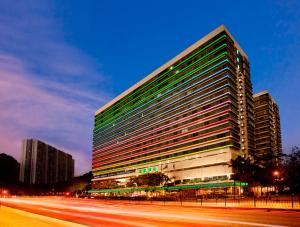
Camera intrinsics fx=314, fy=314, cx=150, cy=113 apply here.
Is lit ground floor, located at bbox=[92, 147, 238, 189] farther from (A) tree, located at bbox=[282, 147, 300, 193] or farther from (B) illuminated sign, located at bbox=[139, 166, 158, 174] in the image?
(A) tree, located at bbox=[282, 147, 300, 193]

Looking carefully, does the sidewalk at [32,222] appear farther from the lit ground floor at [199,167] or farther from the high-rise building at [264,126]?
the high-rise building at [264,126]

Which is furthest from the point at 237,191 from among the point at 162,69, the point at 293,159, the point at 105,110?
the point at 105,110

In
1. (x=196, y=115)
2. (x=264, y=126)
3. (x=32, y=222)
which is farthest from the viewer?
(x=264, y=126)

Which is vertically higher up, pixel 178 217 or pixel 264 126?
pixel 264 126

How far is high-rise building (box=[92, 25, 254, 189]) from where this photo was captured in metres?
101

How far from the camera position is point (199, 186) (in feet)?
340

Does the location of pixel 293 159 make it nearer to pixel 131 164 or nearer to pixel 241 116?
pixel 241 116

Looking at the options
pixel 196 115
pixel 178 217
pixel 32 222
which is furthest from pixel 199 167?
pixel 32 222

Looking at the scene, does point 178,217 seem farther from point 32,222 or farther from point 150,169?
point 150,169

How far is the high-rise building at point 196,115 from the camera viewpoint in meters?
101

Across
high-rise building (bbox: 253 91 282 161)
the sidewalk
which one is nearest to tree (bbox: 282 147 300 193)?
the sidewalk

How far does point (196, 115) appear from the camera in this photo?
4328 inches

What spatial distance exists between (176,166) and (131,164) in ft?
127

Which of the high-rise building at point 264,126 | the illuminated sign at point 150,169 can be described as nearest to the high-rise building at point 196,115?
the illuminated sign at point 150,169
